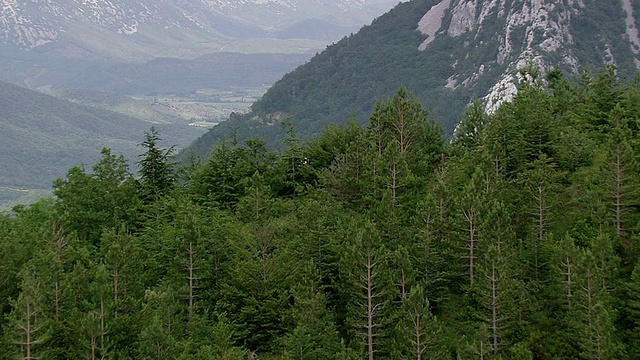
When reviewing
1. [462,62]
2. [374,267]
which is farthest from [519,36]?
[374,267]

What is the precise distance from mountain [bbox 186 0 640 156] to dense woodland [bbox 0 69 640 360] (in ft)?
310

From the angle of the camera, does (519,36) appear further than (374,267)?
Yes

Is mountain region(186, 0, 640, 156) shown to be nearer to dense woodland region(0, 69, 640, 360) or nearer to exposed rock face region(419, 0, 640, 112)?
exposed rock face region(419, 0, 640, 112)

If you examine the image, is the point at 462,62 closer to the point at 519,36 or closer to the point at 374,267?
the point at 519,36

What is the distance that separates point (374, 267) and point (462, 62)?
15089 centimetres

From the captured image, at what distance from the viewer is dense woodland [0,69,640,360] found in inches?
1161

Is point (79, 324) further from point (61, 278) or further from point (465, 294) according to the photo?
point (465, 294)

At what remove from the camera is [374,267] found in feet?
104

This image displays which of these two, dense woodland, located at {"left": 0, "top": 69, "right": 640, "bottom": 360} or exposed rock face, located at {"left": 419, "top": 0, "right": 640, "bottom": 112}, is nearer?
dense woodland, located at {"left": 0, "top": 69, "right": 640, "bottom": 360}

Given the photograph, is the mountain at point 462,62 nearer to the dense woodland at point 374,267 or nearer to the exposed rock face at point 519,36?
the exposed rock face at point 519,36

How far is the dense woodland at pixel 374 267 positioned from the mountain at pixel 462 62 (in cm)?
9450

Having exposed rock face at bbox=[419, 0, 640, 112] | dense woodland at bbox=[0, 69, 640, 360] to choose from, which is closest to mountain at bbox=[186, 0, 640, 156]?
exposed rock face at bbox=[419, 0, 640, 112]

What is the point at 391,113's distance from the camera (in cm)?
4778

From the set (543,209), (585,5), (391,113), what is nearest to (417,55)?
(585,5)
